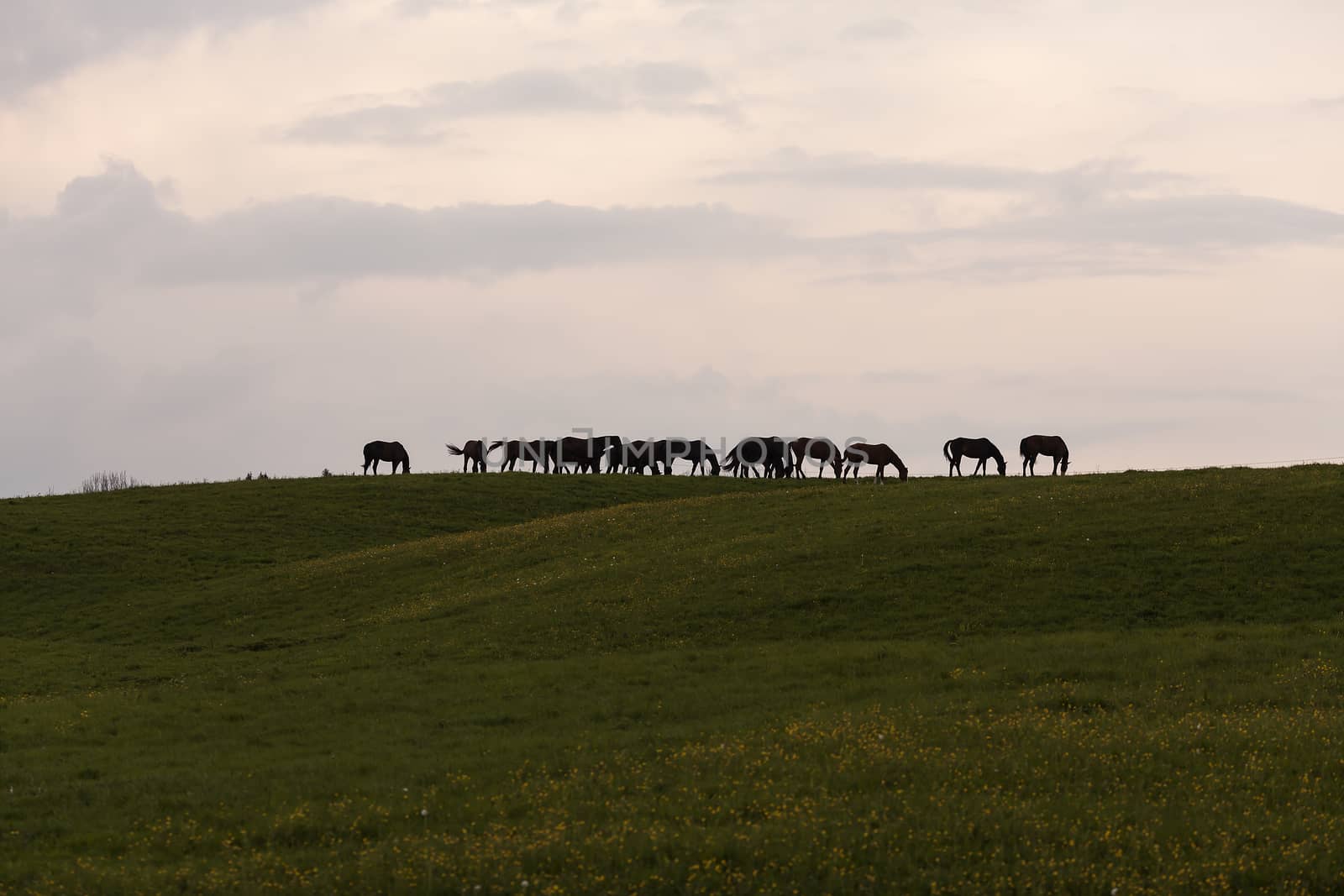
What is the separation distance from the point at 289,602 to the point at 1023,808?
27.7 metres

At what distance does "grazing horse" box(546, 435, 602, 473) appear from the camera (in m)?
73.7

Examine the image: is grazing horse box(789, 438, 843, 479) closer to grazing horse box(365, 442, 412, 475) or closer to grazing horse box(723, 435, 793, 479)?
grazing horse box(723, 435, 793, 479)

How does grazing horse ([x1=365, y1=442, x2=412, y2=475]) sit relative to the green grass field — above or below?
above

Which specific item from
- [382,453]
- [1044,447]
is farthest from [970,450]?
[382,453]

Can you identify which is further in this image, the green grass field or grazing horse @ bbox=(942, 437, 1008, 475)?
grazing horse @ bbox=(942, 437, 1008, 475)

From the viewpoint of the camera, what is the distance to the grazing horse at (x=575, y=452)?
7369 centimetres

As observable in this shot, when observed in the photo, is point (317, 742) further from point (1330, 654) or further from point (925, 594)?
point (1330, 654)

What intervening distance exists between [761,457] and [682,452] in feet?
16.1

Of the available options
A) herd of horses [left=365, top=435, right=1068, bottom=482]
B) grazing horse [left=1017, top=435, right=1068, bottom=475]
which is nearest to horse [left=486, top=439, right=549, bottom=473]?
herd of horses [left=365, top=435, right=1068, bottom=482]

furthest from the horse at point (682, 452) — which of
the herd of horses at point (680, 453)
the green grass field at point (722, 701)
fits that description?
the green grass field at point (722, 701)

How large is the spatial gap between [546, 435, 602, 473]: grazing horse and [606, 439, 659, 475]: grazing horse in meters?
0.73

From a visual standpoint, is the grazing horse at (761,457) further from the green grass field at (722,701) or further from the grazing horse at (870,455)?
the green grass field at (722,701)

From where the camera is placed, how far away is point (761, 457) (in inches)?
2815

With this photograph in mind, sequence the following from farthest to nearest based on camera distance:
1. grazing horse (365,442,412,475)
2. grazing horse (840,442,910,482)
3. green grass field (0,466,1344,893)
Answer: grazing horse (365,442,412,475), grazing horse (840,442,910,482), green grass field (0,466,1344,893)
